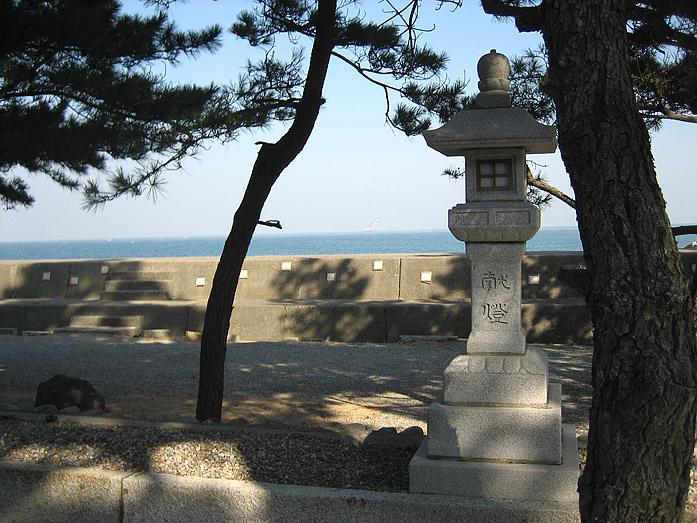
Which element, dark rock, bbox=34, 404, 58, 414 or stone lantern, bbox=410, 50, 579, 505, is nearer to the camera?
stone lantern, bbox=410, 50, 579, 505

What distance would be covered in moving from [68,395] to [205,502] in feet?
10.1

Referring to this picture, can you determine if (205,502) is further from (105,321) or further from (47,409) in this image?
(105,321)

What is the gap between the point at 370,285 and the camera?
39.7 feet

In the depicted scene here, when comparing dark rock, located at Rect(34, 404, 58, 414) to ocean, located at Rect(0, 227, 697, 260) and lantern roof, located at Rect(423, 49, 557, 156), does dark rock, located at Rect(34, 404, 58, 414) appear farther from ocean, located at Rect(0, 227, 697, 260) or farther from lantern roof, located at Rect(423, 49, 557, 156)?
ocean, located at Rect(0, 227, 697, 260)

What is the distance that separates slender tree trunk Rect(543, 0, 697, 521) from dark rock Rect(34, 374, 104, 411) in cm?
474

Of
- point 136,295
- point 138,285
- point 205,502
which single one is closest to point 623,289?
point 205,502

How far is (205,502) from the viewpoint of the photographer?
139 inches

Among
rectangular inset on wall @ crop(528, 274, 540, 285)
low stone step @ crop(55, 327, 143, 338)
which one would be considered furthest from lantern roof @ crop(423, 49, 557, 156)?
low stone step @ crop(55, 327, 143, 338)

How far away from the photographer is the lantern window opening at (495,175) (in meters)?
4.06

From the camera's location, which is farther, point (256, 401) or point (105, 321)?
point (105, 321)

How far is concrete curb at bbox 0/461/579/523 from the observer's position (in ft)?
11.0

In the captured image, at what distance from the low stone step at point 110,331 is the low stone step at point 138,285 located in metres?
1.45

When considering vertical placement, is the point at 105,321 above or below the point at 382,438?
above

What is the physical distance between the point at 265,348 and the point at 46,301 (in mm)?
5226
